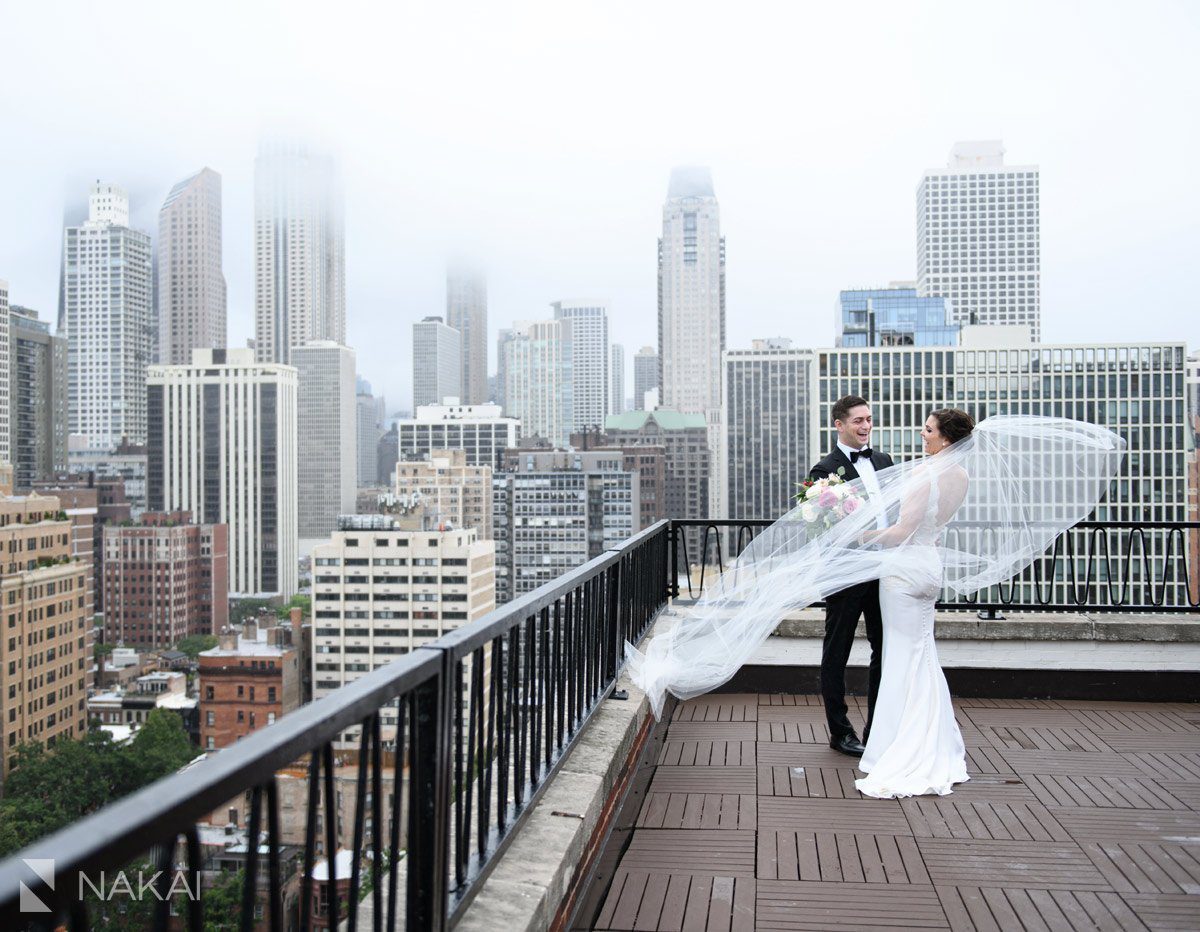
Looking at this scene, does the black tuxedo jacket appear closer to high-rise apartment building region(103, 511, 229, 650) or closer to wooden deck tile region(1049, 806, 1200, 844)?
wooden deck tile region(1049, 806, 1200, 844)

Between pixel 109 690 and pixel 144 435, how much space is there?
308 feet

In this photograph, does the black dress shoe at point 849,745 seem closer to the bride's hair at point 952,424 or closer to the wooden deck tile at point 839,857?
the wooden deck tile at point 839,857

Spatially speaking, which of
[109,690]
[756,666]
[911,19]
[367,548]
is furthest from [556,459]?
[756,666]

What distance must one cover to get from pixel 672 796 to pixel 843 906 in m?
1.32

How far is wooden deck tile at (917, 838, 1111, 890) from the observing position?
3.62 metres

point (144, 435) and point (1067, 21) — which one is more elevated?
point (1067, 21)

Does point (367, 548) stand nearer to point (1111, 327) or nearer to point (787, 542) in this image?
point (787, 542)

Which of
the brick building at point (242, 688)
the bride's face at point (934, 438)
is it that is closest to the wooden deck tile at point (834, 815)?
the bride's face at point (934, 438)

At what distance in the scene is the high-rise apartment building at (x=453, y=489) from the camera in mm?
128500

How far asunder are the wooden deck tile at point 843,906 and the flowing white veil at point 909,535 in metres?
1.79

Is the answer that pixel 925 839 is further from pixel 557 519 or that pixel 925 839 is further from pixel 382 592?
pixel 557 519

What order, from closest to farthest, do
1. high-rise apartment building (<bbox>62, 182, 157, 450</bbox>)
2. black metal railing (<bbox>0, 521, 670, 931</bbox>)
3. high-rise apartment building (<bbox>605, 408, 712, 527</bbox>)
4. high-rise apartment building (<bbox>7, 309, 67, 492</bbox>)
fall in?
1. black metal railing (<bbox>0, 521, 670, 931</bbox>)
2. high-rise apartment building (<bbox>7, 309, 67, 492</bbox>)
3. high-rise apartment building (<bbox>605, 408, 712, 527</bbox>)
4. high-rise apartment building (<bbox>62, 182, 157, 450</bbox>)

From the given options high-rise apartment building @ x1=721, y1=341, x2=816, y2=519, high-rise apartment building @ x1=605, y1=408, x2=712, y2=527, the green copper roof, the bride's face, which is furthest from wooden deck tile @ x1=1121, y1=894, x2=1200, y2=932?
the green copper roof

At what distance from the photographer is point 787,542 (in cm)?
576
